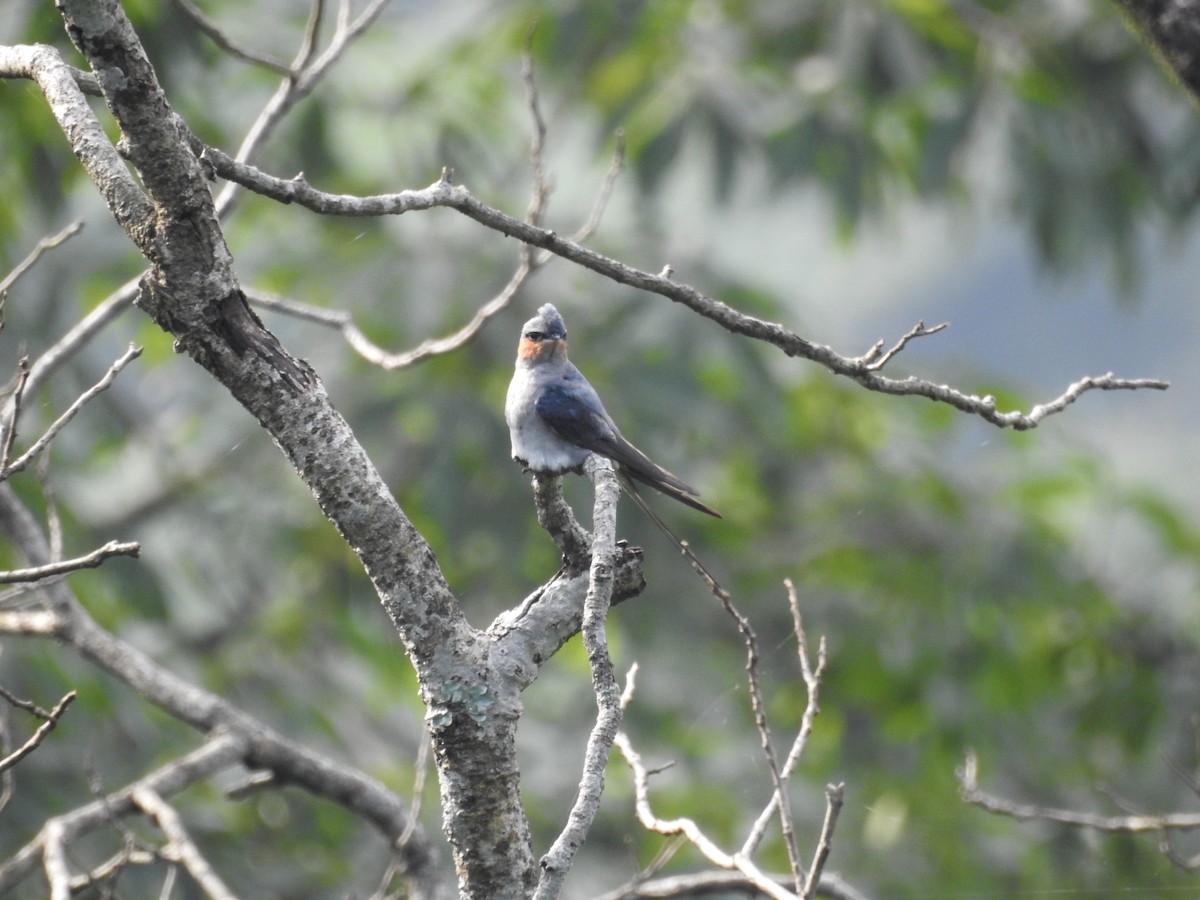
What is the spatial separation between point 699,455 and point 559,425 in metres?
8.33

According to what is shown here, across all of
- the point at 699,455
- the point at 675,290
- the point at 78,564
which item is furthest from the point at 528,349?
the point at 699,455

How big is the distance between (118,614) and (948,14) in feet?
30.0

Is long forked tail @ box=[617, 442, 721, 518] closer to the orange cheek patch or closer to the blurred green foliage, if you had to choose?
the orange cheek patch

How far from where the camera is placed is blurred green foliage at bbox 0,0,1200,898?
9281 millimetres

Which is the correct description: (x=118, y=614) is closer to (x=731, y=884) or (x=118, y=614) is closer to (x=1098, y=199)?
(x=731, y=884)

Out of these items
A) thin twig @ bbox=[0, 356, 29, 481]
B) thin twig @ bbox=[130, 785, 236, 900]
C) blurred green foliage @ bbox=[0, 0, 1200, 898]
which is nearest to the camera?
thin twig @ bbox=[0, 356, 29, 481]

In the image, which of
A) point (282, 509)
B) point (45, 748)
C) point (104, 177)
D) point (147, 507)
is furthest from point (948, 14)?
point (104, 177)

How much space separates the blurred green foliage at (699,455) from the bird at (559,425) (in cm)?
522

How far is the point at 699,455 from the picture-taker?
1107 centimetres

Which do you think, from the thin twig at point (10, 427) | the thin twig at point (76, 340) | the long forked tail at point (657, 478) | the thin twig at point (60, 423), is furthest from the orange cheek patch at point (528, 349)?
the thin twig at point (76, 340)

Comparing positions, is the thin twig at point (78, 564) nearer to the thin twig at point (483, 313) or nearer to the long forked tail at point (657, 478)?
the long forked tail at point (657, 478)

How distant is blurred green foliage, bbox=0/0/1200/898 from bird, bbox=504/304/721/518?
522cm

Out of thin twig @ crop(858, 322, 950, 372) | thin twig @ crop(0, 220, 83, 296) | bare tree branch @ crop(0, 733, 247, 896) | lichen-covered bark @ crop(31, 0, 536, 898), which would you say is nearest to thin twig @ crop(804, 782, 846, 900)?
lichen-covered bark @ crop(31, 0, 536, 898)

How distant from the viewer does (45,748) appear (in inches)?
247
